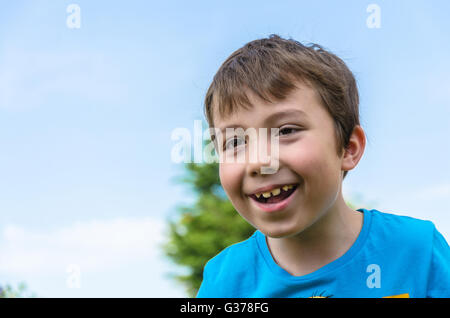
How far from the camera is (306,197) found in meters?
2.12

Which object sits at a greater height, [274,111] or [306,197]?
[274,111]

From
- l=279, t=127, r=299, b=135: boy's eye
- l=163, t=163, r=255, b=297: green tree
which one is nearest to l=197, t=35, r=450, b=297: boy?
l=279, t=127, r=299, b=135: boy's eye

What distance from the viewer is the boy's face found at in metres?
2.08

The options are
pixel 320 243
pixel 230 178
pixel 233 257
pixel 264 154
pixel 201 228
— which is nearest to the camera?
pixel 264 154

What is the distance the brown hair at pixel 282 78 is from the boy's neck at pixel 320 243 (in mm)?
312

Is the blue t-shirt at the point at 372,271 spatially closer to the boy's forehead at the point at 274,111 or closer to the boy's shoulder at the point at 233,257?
the boy's shoulder at the point at 233,257

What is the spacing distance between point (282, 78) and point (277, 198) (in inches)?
21.4

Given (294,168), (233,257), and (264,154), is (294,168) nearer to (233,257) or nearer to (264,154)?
(264,154)

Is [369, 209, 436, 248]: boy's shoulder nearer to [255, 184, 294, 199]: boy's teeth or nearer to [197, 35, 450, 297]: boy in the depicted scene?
[197, 35, 450, 297]: boy

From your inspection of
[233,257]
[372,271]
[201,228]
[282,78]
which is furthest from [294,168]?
[201,228]

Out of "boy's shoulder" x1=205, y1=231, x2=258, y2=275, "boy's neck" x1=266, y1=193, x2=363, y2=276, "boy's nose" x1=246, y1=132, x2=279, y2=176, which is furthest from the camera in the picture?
"boy's shoulder" x1=205, y1=231, x2=258, y2=275

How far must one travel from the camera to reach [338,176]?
2248 mm

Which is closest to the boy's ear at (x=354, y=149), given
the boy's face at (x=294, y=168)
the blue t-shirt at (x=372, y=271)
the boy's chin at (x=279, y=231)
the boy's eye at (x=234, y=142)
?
the boy's face at (x=294, y=168)
